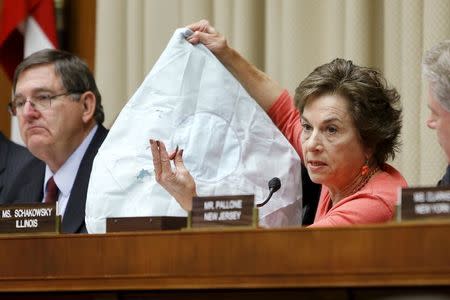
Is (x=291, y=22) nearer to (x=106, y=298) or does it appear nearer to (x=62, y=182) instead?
(x=62, y=182)

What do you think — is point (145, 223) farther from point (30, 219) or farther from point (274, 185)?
point (274, 185)

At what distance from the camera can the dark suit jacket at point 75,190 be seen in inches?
134

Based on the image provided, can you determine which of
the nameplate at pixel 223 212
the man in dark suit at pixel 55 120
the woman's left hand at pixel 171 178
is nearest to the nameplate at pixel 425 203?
Result: the nameplate at pixel 223 212

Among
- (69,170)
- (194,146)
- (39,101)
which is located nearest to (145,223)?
(194,146)

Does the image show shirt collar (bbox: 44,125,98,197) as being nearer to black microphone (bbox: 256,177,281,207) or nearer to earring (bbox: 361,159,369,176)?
black microphone (bbox: 256,177,281,207)

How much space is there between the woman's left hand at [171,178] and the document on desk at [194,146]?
0.17 feet

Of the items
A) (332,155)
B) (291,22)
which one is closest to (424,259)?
(332,155)

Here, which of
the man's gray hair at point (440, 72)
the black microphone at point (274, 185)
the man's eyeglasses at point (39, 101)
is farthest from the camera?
the man's eyeglasses at point (39, 101)

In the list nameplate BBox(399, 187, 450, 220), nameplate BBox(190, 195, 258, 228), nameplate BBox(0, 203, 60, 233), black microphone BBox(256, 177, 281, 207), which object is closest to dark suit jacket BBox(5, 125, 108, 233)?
black microphone BBox(256, 177, 281, 207)

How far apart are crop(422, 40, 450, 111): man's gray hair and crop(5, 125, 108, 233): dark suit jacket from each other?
1.29m

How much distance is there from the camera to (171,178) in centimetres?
288

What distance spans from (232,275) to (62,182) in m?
1.81

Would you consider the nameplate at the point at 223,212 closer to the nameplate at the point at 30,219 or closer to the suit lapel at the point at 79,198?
the nameplate at the point at 30,219

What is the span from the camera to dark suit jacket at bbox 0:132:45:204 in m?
3.83
